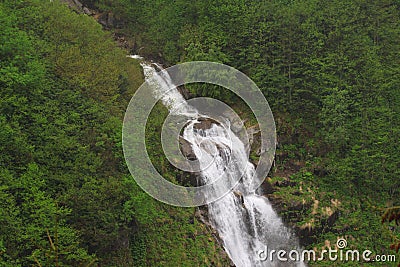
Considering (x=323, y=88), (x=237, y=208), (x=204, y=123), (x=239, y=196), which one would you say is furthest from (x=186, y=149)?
(x=323, y=88)

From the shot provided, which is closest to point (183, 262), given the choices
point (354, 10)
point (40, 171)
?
point (40, 171)

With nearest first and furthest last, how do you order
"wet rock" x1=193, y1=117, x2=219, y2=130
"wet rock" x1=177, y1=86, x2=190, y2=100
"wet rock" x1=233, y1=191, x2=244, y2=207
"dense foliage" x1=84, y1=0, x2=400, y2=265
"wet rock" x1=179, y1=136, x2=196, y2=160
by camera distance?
"wet rock" x1=179, y1=136, x2=196, y2=160 < "wet rock" x1=233, y1=191, x2=244, y2=207 < "wet rock" x1=193, y1=117, x2=219, y2=130 < "dense foliage" x1=84, y1=0, x2=400, y2=265 < "wet rock" x1=177, y1=86, x2=190, y2=100

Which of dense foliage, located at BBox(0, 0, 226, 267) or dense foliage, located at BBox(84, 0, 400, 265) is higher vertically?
dense foliage, located at BBox(84, 0, 400, 265)

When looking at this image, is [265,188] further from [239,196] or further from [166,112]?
[166,112]

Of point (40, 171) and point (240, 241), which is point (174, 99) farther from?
point (40, 171)

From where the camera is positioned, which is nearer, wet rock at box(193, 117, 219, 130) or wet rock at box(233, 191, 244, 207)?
wet rock at box(233, 191, 244, 207)

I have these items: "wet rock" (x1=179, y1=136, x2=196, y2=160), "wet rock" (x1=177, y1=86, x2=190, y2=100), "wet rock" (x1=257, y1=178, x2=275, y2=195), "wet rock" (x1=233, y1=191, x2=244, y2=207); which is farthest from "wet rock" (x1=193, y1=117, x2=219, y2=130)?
"wet rock" (x1=257, y1=178, x2=275, y2=195)

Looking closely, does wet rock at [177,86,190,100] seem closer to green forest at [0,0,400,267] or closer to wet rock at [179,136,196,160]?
green forest at [0,0,400,267]

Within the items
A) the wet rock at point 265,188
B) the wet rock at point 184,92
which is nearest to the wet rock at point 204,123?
the wet rock at point 184,92
